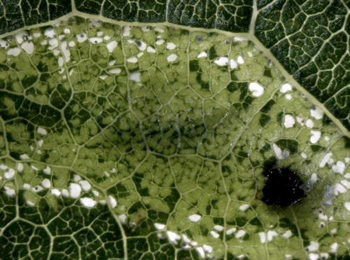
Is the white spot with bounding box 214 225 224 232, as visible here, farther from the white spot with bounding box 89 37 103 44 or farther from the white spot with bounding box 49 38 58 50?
the white spot with bounding box 49 38 58 50

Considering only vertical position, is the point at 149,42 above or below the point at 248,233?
above

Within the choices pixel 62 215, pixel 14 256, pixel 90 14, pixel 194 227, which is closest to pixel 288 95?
pixel 194 227

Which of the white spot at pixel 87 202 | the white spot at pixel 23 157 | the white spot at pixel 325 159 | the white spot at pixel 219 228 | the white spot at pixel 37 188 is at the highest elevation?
the white spot at pixel 325 159

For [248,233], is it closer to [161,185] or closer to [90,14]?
[161,185]

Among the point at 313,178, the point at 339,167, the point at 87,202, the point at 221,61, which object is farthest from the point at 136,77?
the point at 339,167

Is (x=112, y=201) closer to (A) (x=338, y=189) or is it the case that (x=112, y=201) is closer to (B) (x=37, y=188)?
(B) (x=37, y=188)

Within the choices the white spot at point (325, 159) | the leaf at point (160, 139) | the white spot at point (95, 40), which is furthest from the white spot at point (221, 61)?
the white spot at point (325, 159)

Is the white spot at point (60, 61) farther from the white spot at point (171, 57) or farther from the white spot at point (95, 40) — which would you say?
the white spot at point (171, 57)
